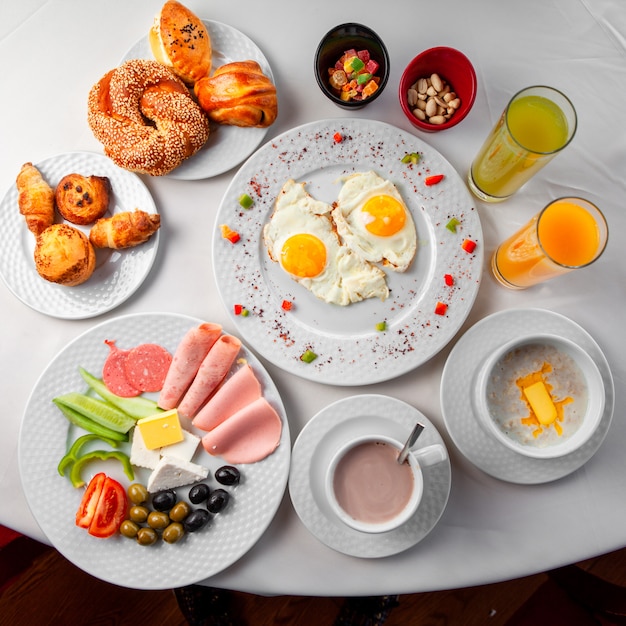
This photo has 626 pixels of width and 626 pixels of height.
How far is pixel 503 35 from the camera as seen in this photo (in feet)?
5.56

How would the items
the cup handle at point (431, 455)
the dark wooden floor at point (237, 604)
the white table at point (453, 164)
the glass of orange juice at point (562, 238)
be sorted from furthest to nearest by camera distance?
1. the dark wooden floor at point (237, 604)
2. the white table at point (453, 164)
3. the glass of orange juice at point (562, 238)
4. the cup handle at point (431, 455)

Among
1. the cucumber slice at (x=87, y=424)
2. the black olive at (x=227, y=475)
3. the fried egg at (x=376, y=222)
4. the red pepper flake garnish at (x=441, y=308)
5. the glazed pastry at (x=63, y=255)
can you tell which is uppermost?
the fried egg at (x=376, y=222)

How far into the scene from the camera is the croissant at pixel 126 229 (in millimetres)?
1596

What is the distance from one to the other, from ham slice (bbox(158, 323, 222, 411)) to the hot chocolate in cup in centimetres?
52

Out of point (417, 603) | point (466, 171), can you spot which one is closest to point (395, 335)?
point (466, 171)

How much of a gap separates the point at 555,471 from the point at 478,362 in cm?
39

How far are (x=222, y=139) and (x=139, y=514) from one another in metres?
1.18

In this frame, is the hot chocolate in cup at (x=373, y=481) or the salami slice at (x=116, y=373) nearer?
the hot chocolate in cup at (x=373, y=481)

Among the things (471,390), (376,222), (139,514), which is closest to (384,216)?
(376,222)

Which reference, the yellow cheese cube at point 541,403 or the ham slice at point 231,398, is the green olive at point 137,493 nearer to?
the ham slice at point 231,398

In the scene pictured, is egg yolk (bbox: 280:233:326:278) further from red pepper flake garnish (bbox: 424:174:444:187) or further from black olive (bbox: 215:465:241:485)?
black olive (bbox: 215:465:241:485)

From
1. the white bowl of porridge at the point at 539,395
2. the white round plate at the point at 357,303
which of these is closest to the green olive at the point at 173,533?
the white round plate at the point at 357,303

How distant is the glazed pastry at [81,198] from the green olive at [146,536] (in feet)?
3.16

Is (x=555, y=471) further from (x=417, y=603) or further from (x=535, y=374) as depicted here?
(x=417, y=603)
